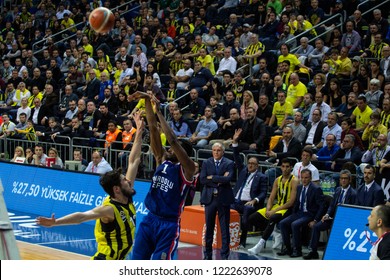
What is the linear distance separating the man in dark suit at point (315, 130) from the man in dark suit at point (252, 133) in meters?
0.96

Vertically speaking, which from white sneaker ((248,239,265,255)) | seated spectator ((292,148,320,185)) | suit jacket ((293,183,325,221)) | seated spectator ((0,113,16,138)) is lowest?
white sneaker ((248,239,265,255))

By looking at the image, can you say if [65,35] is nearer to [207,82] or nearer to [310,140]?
[207,82]

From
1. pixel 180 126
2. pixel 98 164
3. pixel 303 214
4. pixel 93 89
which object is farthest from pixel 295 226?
pixel 93 89

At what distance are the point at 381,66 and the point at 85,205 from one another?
749cm

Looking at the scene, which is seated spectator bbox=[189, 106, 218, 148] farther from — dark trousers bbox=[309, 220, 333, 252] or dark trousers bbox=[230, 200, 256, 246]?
dark trousers bbox=[309, 220, 333, 252]

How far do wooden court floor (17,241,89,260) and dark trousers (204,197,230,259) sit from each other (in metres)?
2.12

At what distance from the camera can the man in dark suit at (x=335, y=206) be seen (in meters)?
13.6

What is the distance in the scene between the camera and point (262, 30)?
74.7 feet

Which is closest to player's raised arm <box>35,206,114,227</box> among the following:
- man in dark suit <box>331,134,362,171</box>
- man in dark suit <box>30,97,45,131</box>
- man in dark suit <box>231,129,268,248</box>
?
man in dark suit <box>231,129,268,248</box>

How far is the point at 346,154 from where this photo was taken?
15648 mm

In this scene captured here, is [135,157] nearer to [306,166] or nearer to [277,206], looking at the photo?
[277,206]

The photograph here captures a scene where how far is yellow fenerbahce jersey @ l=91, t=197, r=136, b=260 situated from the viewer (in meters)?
8.48

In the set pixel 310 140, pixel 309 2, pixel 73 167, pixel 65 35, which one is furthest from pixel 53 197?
pixel 65 35

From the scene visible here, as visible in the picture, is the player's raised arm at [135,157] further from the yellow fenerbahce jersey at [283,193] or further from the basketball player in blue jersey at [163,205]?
the yellow fenerbahce jersey at [283,193]
